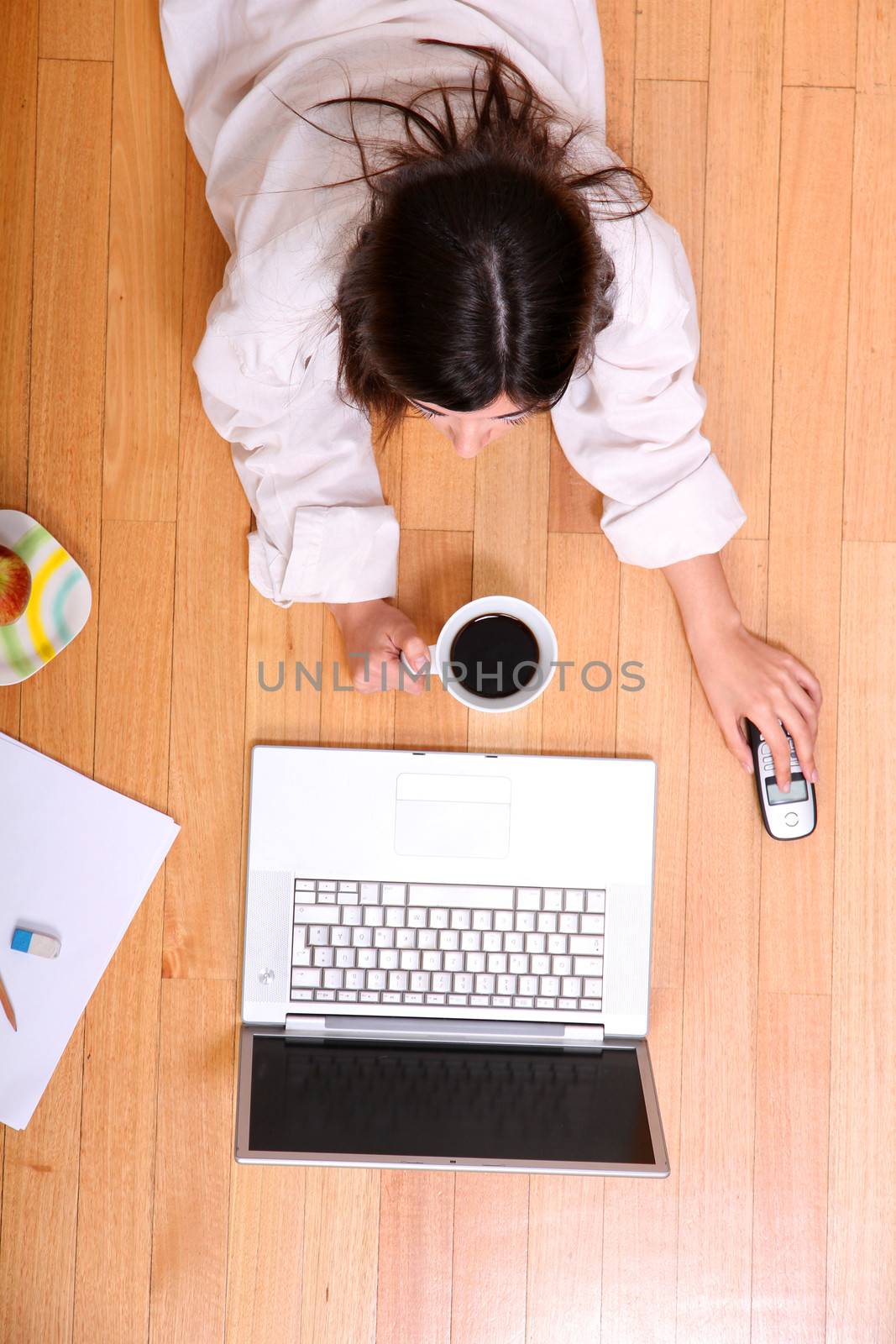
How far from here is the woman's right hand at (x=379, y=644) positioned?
35.0 inches

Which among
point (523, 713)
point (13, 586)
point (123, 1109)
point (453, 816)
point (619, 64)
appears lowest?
point (123, 1109)

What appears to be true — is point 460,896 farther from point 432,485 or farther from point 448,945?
point 432,485

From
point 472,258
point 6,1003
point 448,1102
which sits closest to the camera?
point 472,258

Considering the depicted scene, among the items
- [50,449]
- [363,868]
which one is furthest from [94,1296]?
[50,449]

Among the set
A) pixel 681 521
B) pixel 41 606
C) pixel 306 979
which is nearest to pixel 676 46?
pixel 681 521

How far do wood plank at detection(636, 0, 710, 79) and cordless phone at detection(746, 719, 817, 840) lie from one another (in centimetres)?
65

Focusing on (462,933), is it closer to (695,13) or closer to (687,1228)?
(687,1228)

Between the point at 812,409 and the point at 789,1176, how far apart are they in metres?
0.74

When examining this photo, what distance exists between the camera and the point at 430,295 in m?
0.58

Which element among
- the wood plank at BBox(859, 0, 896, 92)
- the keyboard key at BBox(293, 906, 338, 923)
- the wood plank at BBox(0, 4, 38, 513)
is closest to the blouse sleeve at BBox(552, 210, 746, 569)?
the wood plank at BBox(859, 0, 896, 92)

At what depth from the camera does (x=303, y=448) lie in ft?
2.79

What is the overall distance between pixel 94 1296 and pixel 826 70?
1.40 m

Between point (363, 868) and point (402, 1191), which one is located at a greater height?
point (363, 868)

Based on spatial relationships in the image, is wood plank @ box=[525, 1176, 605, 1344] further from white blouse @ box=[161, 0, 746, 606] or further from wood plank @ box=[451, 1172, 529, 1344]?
white blouse @ box=[161, 0, 746, 606]
